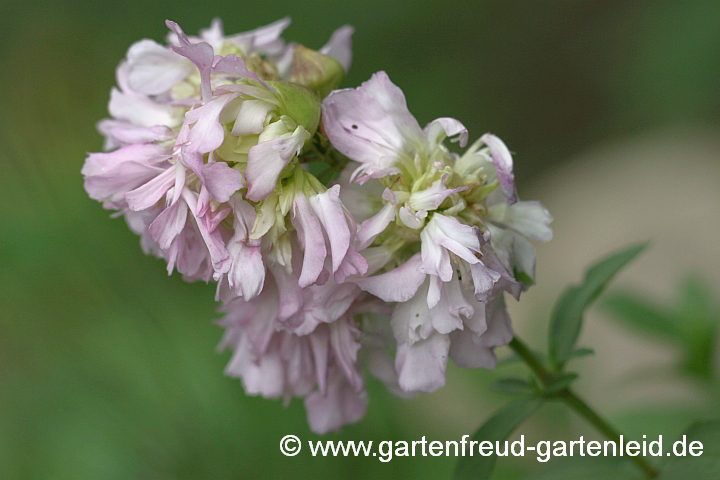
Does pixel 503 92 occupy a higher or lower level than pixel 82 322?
higher

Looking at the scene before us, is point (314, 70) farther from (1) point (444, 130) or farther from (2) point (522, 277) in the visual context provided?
(2) point (522, 277)

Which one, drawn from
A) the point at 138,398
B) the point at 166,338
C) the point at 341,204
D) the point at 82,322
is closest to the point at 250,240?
the point at 341,204

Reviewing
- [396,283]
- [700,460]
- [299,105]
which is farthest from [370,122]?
[700,460]

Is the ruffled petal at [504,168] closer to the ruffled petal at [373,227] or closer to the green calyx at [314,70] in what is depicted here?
the ruffled petal at [373,227]

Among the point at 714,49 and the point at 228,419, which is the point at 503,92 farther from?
the point at 228,419

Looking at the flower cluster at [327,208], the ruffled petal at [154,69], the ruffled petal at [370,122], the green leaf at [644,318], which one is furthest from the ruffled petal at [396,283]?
the green leaf at [644,318]

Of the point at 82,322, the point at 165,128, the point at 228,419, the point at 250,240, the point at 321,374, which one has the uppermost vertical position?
the point at 165,128
